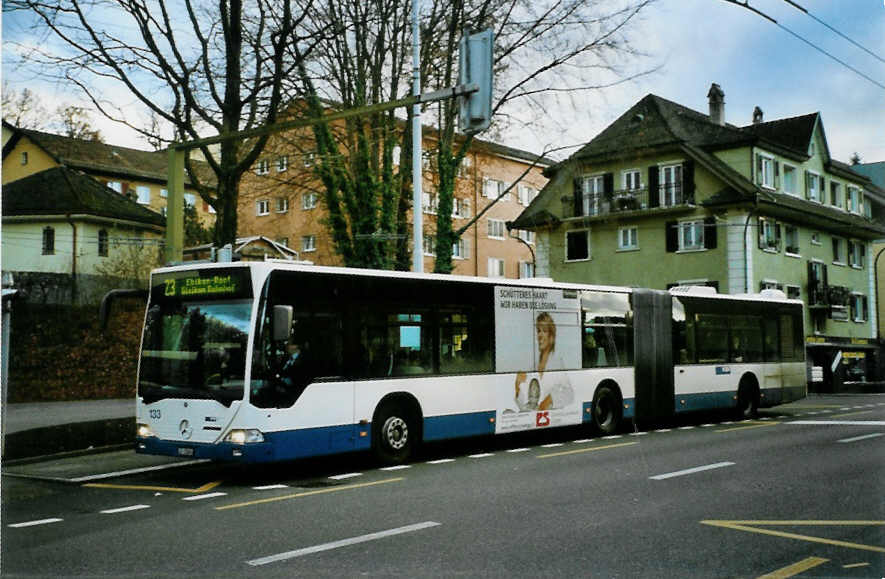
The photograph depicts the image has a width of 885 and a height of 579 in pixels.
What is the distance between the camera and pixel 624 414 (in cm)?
1891

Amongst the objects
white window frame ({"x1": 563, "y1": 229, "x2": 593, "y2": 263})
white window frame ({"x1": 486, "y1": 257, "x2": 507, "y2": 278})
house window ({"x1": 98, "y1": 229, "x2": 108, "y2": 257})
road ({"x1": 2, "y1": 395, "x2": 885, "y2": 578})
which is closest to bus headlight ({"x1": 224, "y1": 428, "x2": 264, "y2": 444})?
road ({"x1": 2, "y1": 395, "x2": 885, "y2": 578})

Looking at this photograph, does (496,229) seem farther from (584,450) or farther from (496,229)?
(584,450)

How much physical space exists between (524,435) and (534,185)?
37.0 feet

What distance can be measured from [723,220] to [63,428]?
107 ft

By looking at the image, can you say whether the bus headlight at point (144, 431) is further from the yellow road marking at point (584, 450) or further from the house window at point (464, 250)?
the house window at point (464, 250)

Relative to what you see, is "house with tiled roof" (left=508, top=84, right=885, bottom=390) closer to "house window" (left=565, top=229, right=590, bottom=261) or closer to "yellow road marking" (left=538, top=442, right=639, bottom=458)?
"house window" (left=565, top=229, right=590, bottom=261)

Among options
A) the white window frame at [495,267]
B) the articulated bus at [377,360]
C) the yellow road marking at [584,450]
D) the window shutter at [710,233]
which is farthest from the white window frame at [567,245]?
the yellow road marking at [584,450]

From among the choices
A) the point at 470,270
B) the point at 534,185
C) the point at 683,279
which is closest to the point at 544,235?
the point at 683,279

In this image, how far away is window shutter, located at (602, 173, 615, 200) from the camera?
4806 cm

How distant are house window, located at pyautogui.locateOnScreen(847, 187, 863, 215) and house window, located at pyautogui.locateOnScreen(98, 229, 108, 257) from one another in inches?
1533

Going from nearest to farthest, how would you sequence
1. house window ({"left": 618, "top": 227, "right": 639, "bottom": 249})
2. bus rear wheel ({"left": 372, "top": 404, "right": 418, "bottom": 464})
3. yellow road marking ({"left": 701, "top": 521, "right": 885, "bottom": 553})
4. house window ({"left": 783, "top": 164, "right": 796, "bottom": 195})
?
yellow road marking ({"left": 701, "top": 521, "right": 885, "bottom": 553})
bus rear wheel ({"left": 372, "top": 404, "right": 418, "bottom": 464})
house window ({"left": 618, "top": 227, "right": 639, "bottom": 249})
house window ({"left": 783, "top": 164, "right": 796, "bottom": 195})

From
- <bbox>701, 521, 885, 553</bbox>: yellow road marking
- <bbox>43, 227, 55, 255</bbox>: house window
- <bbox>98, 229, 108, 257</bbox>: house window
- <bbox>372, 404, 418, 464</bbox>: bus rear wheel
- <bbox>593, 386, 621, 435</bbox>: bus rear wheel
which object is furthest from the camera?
<bbox>98, 229, 108, 257</bbox>: house window

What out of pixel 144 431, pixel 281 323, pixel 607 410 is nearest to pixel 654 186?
pixel 607 410

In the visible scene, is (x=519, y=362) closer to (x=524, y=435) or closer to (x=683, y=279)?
(x=524, y=435)
